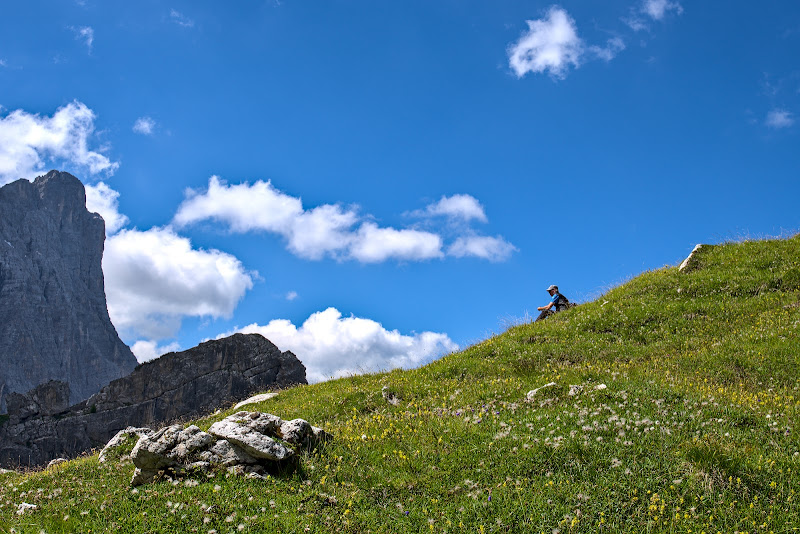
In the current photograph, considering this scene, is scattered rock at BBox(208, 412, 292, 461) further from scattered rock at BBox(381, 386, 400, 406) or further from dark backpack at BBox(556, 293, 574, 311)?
dark backpack at BBox(556, 293, 574, 311)

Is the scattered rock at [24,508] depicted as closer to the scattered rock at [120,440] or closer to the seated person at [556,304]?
the scattered rock at [120,440]

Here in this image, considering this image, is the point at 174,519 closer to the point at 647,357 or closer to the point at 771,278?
the point at 647,357

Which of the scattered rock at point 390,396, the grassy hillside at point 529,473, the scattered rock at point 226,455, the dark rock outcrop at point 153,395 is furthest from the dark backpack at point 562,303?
the dark rock outcrop at point 153,395

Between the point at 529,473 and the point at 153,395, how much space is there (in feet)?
345

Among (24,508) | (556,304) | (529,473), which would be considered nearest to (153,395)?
(556,304)

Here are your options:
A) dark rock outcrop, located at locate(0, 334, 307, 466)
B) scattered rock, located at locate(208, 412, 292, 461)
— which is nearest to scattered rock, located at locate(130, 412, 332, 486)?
scattered rock, located at locate(208, 412, 292, 461)

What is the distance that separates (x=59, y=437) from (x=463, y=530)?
110 m

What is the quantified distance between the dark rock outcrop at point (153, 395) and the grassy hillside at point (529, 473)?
7841cm

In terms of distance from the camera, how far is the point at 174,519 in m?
8.54

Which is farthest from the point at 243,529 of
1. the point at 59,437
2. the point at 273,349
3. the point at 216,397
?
the point at 59,437

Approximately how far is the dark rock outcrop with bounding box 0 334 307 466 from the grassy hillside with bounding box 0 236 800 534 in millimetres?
78406

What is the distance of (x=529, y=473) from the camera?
966 cm

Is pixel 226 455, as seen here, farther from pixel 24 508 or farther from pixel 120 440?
pixel 120 440

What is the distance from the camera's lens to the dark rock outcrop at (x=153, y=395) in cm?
9306
